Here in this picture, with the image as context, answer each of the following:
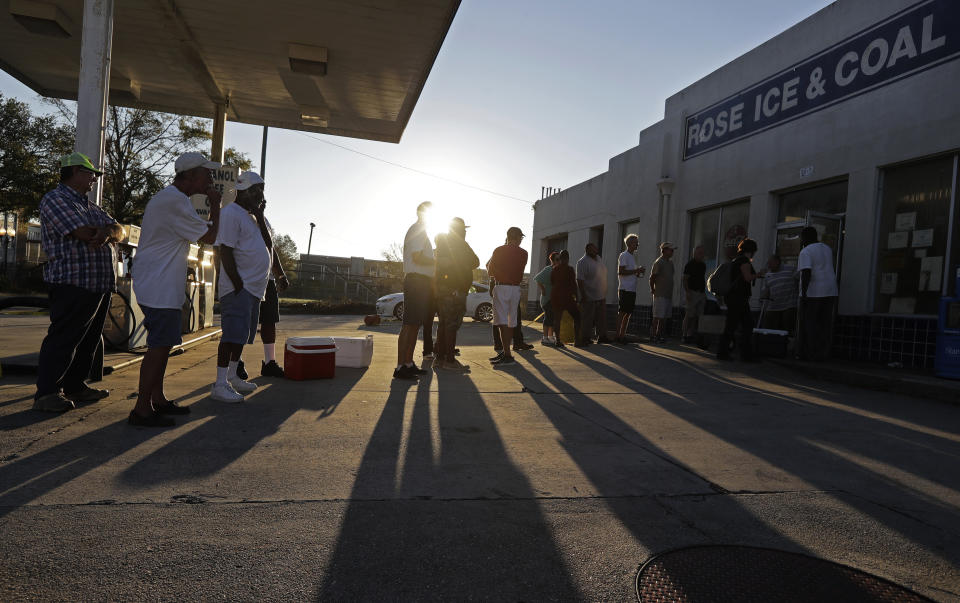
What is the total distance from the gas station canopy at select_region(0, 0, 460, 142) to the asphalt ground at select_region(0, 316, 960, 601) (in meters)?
4.72

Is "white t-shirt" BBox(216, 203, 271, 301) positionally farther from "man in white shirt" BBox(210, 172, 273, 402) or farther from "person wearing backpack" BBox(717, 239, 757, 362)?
"person wearing backpack" BBox(717, 239, 757, 362)

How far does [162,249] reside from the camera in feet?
12.8

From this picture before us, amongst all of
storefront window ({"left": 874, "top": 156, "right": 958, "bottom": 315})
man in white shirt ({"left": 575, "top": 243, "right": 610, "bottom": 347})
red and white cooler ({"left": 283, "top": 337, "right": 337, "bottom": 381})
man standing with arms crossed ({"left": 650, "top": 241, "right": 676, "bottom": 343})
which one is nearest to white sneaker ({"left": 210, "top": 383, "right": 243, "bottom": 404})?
red and white cooler ({"left": 283, "top": 337, "right": 337, "bottom": 381})

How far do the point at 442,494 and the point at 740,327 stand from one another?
6.75m

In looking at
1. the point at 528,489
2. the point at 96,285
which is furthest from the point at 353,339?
the point at 528,489

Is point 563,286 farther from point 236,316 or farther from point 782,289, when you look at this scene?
→ point 236,316

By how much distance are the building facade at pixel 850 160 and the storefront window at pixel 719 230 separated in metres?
0.03

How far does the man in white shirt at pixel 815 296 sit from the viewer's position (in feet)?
25.0

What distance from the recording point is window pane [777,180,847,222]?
29.6 feet

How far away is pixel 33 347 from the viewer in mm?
7746

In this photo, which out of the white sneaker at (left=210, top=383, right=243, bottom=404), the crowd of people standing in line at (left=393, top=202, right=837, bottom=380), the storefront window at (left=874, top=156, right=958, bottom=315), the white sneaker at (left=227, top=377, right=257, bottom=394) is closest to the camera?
the white sneaker at (left=210, top=383, right=243, bottom=404)

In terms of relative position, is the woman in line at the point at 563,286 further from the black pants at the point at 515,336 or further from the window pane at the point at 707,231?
the window pane at the point at 707,231

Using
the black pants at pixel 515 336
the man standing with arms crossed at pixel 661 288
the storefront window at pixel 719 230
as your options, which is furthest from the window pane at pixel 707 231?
the black pants at pixel 515 336

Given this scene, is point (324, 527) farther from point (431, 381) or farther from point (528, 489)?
point (431, 381)
